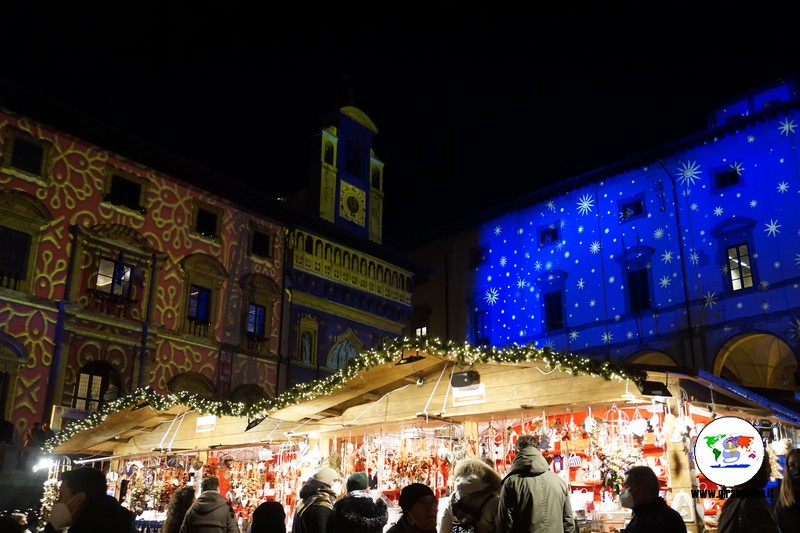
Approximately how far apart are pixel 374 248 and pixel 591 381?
782 inches

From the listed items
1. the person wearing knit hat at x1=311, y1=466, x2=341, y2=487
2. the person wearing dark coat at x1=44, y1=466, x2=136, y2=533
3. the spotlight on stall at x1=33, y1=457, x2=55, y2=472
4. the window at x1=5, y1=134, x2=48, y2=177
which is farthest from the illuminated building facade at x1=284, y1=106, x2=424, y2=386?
the person wearing dark coat at x1=44, y1=466, x2=136, y2=533

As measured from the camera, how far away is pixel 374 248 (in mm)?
28234

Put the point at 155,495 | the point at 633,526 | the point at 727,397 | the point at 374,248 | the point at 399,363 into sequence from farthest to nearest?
1. the point at 374,248
2. the point at 155,495
3. the point at 727,397
4. the point at 399,363
5. the point at 633,526

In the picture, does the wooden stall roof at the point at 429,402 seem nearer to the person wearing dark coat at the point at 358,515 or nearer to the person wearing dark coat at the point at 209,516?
the person wearing dark coat at the point at 209,516

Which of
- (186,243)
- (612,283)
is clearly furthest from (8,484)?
(612,283)

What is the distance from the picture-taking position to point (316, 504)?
5754 millimetres

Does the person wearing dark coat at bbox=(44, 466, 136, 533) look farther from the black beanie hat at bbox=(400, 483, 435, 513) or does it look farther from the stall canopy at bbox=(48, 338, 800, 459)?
the stall canopy at bbox=(48, 338, 800, 459)

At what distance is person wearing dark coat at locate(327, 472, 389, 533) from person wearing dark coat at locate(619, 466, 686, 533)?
1643 mm

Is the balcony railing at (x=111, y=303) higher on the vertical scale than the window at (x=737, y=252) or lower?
lower

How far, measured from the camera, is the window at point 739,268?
2178 centimetres

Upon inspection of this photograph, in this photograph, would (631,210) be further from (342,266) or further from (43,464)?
(43,464)

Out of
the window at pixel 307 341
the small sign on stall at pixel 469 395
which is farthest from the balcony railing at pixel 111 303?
the small sign on stall at pixel 469 395

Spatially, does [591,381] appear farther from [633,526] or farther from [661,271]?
[661,271]

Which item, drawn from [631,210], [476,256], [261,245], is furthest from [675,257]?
[261,245]
